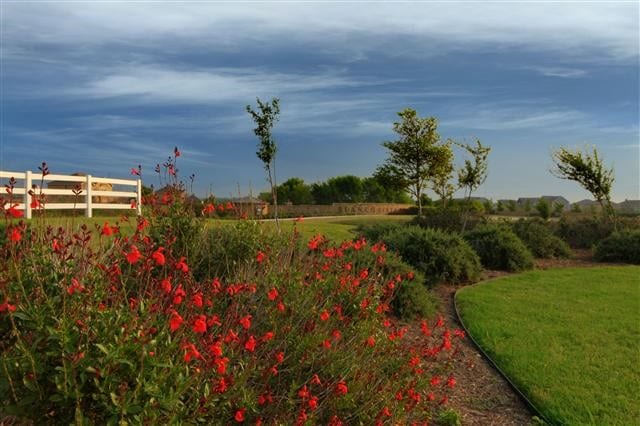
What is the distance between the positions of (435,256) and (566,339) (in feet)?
11.2

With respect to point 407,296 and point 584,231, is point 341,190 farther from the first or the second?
point 407,296

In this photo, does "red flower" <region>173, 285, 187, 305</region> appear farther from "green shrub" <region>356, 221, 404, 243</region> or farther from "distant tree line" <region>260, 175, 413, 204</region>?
"distant tree line" <region>260, 175, 413, 204</region>

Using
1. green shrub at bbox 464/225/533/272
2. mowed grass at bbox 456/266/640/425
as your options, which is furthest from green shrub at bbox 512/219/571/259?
mowed grass at bbox 456/266/640/425

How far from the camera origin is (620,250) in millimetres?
15195

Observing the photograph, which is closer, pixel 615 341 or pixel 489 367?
pixel 489 367

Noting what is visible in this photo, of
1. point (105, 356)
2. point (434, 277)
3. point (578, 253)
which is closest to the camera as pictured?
point (105, 356)

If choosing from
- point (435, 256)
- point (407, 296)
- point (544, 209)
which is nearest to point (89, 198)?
point (435, 256)

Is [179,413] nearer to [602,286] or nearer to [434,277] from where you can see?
[434,277]

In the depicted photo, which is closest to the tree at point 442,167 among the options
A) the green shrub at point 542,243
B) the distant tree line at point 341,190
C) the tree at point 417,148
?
the tree at point 417,148

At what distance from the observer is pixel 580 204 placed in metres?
41.5

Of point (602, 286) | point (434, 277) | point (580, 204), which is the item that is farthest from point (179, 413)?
point (580, 204)

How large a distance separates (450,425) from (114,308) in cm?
325

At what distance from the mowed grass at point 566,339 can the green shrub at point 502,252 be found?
1032 mm

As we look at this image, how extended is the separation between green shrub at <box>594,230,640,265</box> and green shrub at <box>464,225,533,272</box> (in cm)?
356
